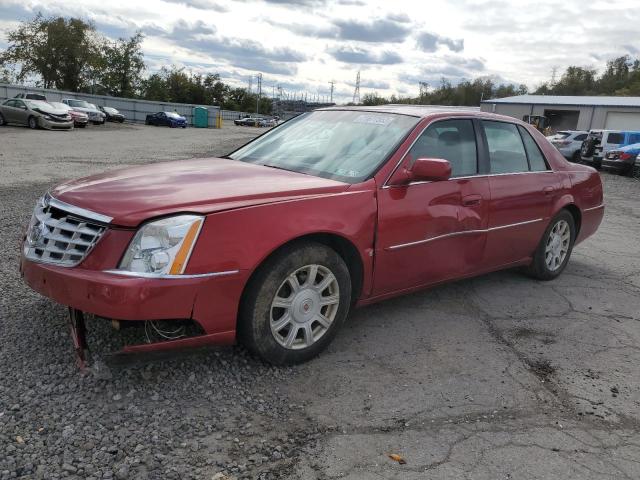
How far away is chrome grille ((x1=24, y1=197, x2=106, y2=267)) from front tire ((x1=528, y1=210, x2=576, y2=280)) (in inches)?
158

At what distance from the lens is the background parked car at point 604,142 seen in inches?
864

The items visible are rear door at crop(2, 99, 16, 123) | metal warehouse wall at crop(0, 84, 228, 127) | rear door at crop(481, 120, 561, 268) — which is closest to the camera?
rear door at crop(481, 120, 561, 268)

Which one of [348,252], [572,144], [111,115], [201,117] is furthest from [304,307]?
[201,117]

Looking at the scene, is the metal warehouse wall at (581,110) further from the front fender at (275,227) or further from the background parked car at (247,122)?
the front fender at (275,227)

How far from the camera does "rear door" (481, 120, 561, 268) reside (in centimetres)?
457

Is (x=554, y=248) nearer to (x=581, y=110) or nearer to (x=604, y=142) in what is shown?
(x=604, y=142)

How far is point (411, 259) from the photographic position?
3895mm

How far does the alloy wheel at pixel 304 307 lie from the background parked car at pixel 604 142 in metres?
21.5

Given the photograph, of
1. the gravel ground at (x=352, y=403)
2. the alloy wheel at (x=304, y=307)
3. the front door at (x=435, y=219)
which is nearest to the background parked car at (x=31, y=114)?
the gravel ground at (x=352, y=403)

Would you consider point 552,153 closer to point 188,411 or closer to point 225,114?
point 188,411

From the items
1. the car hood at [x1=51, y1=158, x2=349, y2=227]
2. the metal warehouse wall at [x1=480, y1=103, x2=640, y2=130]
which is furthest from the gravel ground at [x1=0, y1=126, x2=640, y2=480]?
the metal warehouse wall at [x1=480, y1=103, x2=640, y2=130]

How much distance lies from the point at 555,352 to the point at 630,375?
0.47m

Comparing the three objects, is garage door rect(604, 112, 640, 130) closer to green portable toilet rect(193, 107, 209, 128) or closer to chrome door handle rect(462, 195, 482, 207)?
green portable toilet rect(193, 107, 209, 128)

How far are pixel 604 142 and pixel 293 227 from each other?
882 inches
